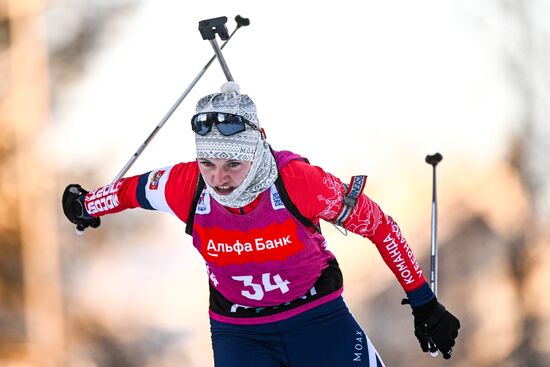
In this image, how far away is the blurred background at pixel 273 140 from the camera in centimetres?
337

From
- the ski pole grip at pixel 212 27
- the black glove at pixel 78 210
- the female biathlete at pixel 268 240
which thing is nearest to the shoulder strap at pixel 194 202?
the female biathlete at pixel 268 240

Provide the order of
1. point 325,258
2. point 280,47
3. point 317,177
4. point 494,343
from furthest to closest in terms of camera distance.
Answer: point 494,343 < point 280,47 < point 325,258 < point 317,177

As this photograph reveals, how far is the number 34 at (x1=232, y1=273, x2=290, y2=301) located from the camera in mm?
1940

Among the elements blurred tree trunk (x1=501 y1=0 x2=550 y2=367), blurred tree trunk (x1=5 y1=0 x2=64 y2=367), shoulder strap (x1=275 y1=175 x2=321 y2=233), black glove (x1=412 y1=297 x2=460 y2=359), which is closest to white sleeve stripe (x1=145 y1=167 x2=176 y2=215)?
shoulder strap (x1=275 y1=175 x2=321 y2=233)

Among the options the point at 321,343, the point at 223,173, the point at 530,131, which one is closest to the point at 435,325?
the point at 321,343

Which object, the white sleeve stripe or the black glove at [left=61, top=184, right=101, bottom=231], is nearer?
the white sleeve stripe

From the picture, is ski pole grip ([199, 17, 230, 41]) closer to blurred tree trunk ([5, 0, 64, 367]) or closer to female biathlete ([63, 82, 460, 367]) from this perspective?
female biathlete ([63, 82, 460, 367])

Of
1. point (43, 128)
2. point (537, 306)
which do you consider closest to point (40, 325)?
point (43, 128)

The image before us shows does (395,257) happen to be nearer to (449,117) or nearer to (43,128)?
(449,117)

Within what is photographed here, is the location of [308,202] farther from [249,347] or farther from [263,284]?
[249,347]

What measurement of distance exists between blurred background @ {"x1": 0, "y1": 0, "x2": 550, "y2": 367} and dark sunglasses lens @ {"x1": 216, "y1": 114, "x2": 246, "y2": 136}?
4.93 feet

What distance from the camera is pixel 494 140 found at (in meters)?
3.49

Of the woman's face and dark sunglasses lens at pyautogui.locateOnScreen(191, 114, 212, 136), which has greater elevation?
dark sunglasses lens at pyautogui.locateOnScreen(191, 114, 212, 136)

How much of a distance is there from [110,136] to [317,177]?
172 cm
